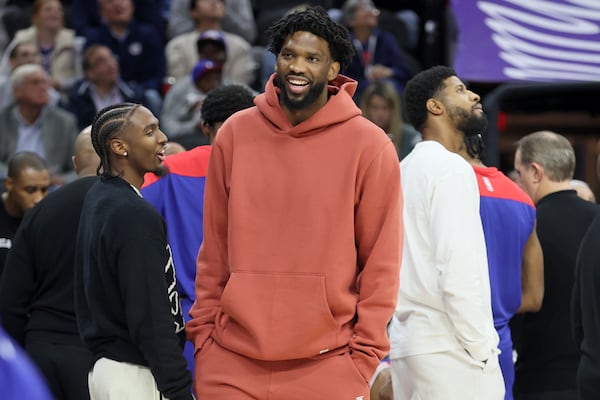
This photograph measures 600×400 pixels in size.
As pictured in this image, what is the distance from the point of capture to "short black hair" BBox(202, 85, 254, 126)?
16.7 feet

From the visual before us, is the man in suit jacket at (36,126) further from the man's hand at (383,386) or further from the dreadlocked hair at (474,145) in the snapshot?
the man's hand at (383,386)

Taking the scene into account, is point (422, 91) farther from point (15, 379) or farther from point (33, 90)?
point (33, 90)

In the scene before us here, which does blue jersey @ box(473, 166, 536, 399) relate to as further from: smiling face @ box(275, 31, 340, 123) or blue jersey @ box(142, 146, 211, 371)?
smiling face @ box(275, 31, 340, 123)


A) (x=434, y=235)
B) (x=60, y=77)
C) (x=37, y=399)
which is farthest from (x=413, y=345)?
(x=60, y=77)

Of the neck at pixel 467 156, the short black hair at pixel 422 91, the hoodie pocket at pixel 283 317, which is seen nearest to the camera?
the hoodie pocket at pixel 283 317

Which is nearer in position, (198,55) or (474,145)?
(474,145)

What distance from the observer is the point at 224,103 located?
509cm

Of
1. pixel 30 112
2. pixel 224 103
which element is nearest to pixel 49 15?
pixel 30 112

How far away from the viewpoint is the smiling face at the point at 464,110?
495 cm

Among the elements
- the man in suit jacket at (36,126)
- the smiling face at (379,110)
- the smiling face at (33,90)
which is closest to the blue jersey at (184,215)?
the smiling face at (379,110)

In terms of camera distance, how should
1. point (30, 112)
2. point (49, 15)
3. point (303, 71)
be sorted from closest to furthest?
point (303, 71) → point (30, 112) → point (49, 15)

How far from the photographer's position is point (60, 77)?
1080 centimetres

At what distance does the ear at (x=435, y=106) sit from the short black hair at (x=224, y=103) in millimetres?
820

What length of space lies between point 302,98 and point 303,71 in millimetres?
91
